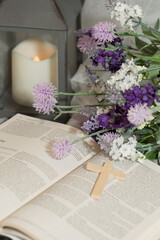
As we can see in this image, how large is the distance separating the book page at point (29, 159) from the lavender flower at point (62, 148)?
2 cm

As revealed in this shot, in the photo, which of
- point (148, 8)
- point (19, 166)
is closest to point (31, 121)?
point (19, 166)

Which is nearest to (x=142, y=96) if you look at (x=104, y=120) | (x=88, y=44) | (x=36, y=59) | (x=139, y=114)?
(x=139, y=114)

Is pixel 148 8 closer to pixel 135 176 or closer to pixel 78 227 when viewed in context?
pixel 135 176

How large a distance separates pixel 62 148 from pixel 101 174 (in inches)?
4.4

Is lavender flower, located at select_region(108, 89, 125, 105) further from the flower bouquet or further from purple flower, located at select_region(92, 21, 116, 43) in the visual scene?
purple flower, located at select_region(92, 21, 116, 43)

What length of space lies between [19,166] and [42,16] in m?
0.34

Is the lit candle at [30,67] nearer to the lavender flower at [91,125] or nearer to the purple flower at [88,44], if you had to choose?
the purple flower at [88,44]

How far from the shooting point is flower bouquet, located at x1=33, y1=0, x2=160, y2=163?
2.48 feet

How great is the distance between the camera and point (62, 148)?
33.7 inches

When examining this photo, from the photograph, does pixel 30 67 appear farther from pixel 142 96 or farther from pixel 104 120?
pixel 142 96

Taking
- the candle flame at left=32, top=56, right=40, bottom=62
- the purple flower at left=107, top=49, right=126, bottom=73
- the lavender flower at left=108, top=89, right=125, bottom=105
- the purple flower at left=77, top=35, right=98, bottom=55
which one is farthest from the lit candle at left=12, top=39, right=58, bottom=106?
the lavender flower at left=108, top=89, right=125, bottom=105

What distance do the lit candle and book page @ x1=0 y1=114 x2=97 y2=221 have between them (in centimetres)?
9

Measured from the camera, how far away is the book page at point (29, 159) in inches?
31.3

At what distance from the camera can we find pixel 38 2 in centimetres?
Answer: 96
